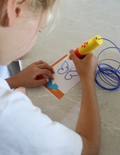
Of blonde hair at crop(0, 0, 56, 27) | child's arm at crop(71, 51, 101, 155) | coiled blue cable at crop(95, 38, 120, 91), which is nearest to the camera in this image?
blonde hair at crop(0, 0, 56, 27)

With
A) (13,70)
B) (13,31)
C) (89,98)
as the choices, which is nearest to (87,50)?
(89,98)

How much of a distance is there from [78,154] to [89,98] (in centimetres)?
18

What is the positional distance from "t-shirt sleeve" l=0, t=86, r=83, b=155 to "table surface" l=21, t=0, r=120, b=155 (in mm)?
130

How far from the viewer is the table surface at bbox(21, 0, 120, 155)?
436 millimetres

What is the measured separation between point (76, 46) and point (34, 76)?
9.9 inches

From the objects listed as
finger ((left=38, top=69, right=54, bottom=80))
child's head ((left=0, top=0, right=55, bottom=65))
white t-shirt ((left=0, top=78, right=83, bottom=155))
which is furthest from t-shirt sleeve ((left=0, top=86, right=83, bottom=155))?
finger ((left=38, top=69, right=54, bottom=80))

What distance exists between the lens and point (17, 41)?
33 centimetres

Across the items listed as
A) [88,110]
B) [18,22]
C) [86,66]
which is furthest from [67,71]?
[18,22]

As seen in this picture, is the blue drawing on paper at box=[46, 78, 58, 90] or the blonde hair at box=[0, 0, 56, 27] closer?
the blonde hair at box=[0, 0, 56, 27]

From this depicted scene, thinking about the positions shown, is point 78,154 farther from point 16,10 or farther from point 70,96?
point 16,10

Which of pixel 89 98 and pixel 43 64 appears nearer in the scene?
pixel 89 98

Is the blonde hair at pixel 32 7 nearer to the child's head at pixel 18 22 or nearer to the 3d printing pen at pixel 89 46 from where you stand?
the child's head at pixel 18 22

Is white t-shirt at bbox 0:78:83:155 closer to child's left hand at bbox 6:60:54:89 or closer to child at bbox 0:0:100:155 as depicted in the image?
child at bbox 0:0:100:155

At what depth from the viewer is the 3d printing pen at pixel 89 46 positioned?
1.44ft
